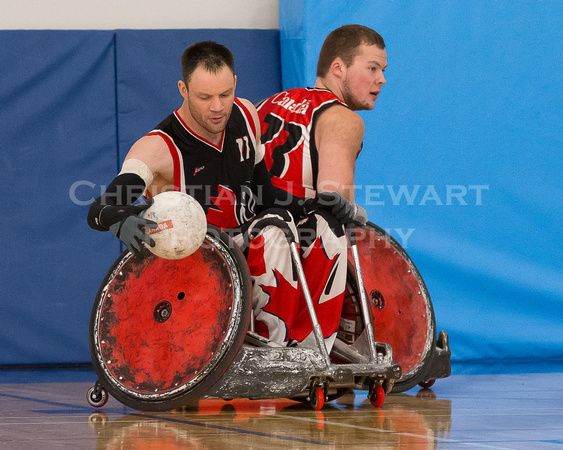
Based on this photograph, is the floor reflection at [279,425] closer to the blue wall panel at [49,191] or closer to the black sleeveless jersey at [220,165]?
the black sleeveless jersey at [220,165]

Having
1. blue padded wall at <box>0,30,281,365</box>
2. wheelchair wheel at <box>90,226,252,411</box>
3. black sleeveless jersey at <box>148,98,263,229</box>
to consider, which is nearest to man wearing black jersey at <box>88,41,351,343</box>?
black sleeveless jersey at <box>148,98,263,229</box>

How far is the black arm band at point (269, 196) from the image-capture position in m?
3.29

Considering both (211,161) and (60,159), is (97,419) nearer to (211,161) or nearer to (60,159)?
(211,161)

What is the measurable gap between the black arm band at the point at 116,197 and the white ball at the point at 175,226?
6.5 inches

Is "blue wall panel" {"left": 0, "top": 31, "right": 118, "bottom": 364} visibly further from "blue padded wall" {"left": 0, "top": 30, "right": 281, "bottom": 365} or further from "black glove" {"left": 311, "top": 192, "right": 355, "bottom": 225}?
"black glove" {"left": 311, "top": 192, "right": 355, "bottom": 225}

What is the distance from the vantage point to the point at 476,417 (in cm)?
266

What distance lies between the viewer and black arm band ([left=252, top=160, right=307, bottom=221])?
3.29 m

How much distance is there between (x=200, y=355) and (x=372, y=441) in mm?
843

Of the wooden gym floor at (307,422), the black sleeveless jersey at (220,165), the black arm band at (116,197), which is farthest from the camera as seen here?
the black sleeveless jersey at (220,165)

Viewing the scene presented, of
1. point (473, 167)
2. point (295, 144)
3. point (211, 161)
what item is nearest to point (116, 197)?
point (211, 161)

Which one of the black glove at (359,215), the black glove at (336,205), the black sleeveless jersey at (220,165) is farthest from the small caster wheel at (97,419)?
the black glove at (359,215)

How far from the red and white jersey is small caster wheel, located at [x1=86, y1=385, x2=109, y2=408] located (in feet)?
3.56

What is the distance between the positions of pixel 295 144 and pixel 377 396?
1.08 meters

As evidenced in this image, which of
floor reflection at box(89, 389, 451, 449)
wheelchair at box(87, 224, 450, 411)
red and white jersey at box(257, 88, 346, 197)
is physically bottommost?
floor reflection at box(89, 389, 451, 449)
